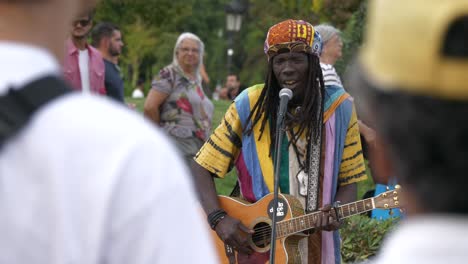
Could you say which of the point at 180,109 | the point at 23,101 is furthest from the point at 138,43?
the point at 23,101

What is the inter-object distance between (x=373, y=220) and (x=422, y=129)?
677cm

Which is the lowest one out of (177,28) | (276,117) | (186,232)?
(177,28)

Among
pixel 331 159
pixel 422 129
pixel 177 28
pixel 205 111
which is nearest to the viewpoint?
pixel 422 129

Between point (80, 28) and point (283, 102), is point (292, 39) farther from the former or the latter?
point (80, 28)

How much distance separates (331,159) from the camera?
17.4 ft

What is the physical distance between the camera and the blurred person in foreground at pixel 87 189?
162 centimetres

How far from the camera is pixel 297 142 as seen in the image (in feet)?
17.5

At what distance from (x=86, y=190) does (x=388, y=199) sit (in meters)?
4.18

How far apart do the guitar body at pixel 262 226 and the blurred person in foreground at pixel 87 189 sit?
370cm

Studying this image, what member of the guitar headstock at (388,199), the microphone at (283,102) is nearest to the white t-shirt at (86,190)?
the microphone at (283,102)

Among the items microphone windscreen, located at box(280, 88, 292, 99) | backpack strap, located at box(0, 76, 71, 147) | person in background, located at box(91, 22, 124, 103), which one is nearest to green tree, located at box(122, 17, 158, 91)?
person in background, located at box(91, 22, 124, 103)

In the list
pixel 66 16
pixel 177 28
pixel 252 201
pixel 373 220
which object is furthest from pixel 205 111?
pixel 177 28

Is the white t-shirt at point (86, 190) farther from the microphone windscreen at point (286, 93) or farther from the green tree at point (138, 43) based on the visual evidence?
the green tree at point (138, 43)

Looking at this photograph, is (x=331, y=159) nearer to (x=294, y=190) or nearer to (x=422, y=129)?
(x=294, y=190)
